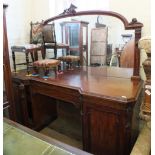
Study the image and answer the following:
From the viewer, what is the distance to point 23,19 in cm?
277

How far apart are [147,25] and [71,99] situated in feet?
3.57

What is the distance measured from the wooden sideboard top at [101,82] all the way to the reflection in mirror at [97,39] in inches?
3.9

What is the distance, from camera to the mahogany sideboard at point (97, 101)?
1.42m

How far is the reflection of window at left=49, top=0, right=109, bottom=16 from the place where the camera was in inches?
80.4

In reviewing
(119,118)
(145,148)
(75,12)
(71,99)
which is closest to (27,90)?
(71,99)

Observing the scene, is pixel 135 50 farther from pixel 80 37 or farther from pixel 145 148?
pixel 145 148

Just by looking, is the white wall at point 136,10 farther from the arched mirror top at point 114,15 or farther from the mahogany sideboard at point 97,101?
the mahogany sideboard at point 97,101

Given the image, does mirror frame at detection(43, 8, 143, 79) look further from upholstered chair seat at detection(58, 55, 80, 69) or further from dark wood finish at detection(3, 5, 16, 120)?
dark wood finish at detection(3, 5, 16, 120)

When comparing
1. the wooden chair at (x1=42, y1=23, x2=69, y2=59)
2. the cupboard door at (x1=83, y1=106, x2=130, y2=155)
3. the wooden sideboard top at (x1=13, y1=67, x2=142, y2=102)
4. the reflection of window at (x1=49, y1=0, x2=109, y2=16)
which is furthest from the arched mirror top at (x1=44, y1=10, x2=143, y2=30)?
the cupboard door at (x1=83, y1=106, x2=130, y2=155)

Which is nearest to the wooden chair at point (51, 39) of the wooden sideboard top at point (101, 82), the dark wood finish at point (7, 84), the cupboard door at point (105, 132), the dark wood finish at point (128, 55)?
the wooden sideboard top at point (101, 82)

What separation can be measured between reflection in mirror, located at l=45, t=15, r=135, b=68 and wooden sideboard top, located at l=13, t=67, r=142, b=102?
0.32 ft

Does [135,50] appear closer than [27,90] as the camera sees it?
Yes

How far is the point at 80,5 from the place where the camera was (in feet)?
7.19

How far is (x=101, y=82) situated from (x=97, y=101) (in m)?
0.40
